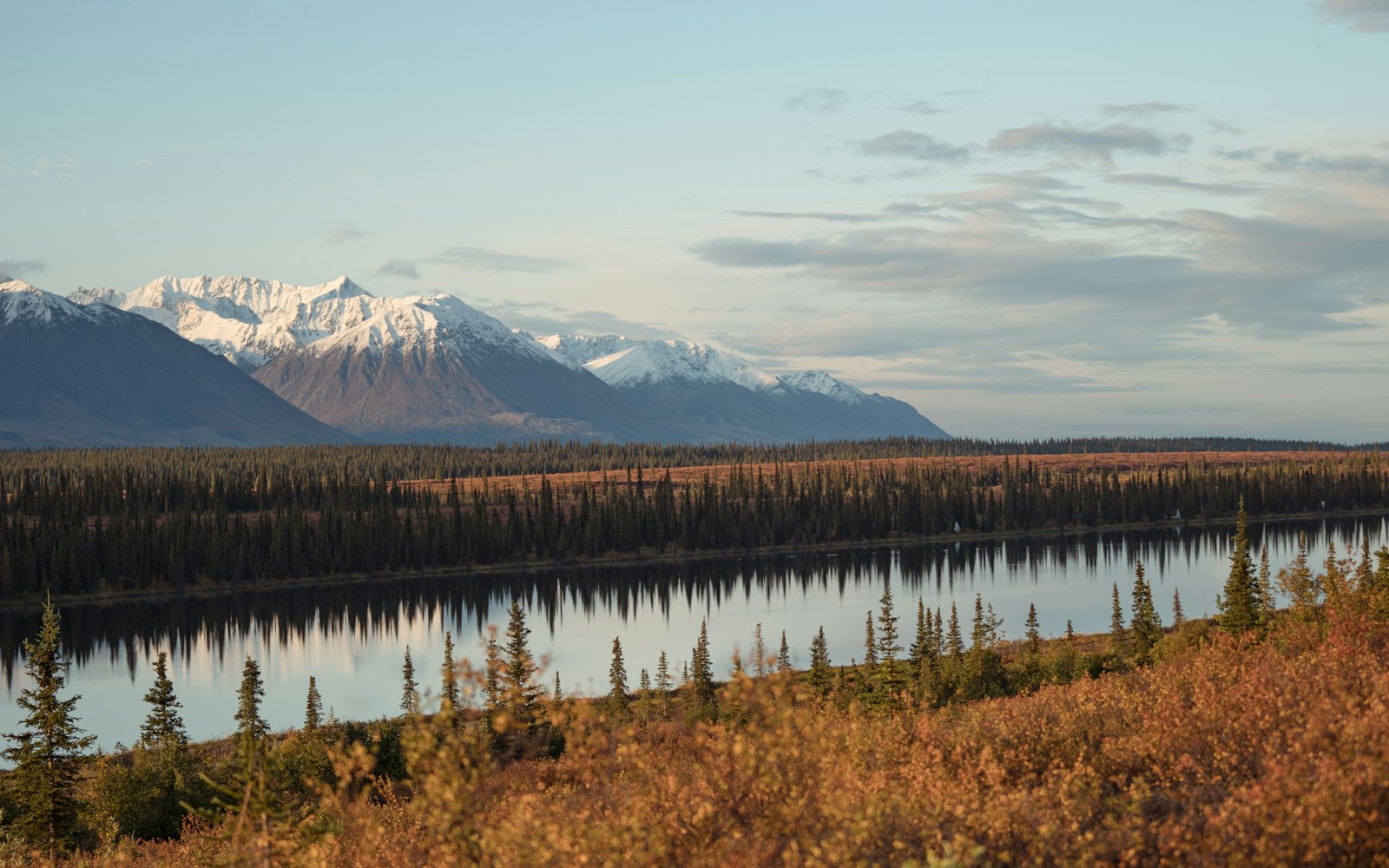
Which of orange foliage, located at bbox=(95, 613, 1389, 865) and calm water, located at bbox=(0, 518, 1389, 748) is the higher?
orange foliage, located at bbox=(95, 613, 1389, 865)

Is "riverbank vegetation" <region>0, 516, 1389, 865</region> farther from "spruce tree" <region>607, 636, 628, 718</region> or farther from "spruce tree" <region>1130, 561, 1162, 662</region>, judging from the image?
"spruce tree" <region>607, 636, 628, 718</region>

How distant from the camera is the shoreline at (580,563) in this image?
415 feet

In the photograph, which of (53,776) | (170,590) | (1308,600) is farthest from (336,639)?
(1308,600)

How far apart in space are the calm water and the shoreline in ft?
11.5

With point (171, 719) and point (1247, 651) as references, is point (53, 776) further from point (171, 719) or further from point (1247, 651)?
point (1247, 651)

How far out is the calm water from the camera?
81562mm

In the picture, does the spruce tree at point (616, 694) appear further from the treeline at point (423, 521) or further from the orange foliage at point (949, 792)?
the treeline at point (423, 521)

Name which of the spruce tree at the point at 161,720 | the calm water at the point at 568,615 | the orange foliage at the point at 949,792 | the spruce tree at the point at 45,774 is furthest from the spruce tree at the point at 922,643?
the orange foliage at the point at 949,792

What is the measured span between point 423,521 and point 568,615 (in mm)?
60708

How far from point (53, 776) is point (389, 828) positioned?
21.5 metres

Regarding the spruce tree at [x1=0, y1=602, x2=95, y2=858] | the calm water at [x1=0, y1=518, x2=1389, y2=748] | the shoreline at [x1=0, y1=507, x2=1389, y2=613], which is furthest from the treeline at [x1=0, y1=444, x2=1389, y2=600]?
the spruce tree at [x1=0, y1=602, x2=95, y2=858]

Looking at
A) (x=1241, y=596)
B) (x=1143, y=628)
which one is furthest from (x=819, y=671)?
(x=1241, y=596)

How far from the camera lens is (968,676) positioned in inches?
1905

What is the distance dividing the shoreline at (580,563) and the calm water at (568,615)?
3.52 m
